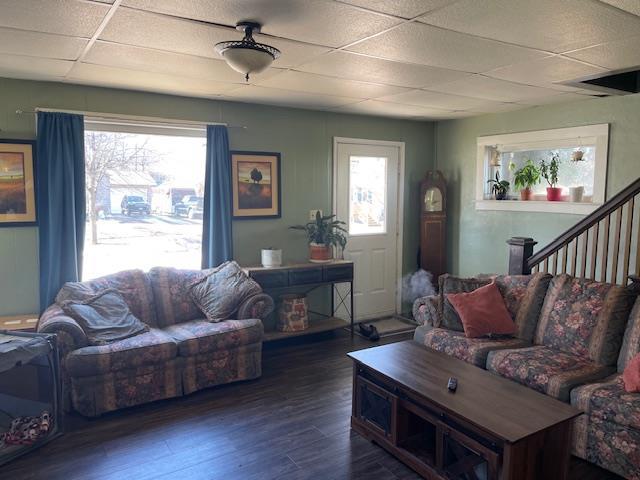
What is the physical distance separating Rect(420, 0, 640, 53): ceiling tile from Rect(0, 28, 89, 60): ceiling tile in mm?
1990

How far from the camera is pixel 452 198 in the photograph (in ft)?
18.9

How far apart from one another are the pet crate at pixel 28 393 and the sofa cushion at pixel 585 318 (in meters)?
3.38

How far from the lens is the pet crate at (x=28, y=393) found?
9.17 ft

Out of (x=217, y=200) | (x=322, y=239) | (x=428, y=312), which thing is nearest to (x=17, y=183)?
(x=217, y=200)

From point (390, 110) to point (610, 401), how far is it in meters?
3.44

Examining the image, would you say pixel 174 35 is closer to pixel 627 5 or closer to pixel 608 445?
pixel 627 5

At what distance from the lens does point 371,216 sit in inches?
223

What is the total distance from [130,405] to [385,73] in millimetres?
2982

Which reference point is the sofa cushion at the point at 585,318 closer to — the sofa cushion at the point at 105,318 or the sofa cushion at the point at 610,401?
the sofa cushion at the point at 610,401

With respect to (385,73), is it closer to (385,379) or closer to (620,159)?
(385,379)

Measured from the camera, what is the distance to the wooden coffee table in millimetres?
2170

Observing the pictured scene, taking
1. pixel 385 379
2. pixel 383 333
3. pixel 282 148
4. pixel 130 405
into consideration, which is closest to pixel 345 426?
pixel 385 379

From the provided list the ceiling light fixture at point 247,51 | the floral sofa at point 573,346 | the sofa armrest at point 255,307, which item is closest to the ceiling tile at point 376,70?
the ceiling light fixture at point 247,51

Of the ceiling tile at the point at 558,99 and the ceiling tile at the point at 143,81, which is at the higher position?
the ceiling tile at the point at 558,99
